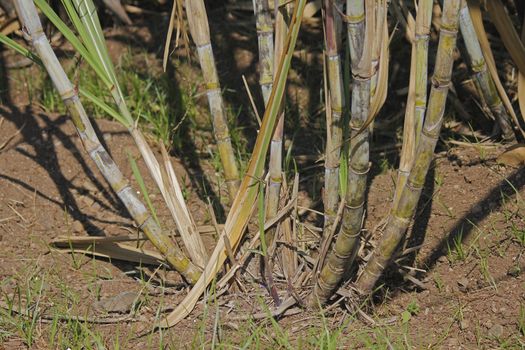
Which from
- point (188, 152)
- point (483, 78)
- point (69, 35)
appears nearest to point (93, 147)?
point (69, 35)

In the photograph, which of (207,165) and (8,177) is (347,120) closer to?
(207,165)

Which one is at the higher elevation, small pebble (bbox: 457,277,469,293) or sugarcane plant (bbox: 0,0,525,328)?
sugarcane plant (bbox: 0,0,525,328)

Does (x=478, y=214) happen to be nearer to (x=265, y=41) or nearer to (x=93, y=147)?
(x=265, y=41)

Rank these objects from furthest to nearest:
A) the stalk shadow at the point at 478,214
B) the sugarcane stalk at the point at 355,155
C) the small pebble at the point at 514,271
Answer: the stalk shadow at the point at 478,214
the small pebble at the point at 514,271
the sugarcane stalk at the point at 355,155

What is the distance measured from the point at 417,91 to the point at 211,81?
54 centimetres

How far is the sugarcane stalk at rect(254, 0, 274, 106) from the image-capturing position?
2.09m

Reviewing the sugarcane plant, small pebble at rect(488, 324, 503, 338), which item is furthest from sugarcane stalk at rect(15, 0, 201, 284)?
small pebble at rect(488, 324, 503, 338)

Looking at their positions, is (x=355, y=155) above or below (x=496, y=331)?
above

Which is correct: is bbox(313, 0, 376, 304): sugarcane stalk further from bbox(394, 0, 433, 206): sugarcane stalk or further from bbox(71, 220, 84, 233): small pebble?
bbox(71, 220, 84, 233): small pebble

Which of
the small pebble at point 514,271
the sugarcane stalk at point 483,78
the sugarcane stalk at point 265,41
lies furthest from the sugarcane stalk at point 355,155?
the sugarcane stalk at point 483,78

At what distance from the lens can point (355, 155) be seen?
1.89m

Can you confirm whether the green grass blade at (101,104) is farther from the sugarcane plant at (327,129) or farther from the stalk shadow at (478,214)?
the stalk shadow at (478,214)

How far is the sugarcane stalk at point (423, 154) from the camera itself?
68.3 inches

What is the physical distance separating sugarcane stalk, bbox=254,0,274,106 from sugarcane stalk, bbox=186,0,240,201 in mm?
128
